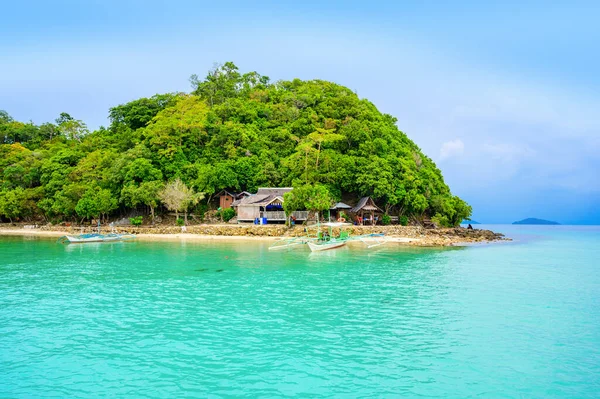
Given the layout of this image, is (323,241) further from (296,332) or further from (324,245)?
→ (296,332)

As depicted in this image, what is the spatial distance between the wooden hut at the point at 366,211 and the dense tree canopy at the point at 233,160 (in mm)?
1260

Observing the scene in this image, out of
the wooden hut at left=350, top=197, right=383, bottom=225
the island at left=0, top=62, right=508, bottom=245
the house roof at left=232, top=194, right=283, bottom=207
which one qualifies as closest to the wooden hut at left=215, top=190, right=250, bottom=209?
the island at left=0, top=62, right=508, bottom=245

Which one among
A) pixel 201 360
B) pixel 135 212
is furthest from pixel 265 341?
pixel 135 212

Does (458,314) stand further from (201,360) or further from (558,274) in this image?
(558,274)

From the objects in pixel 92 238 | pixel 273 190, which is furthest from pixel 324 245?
pixel 92 238

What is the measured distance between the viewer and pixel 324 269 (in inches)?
894

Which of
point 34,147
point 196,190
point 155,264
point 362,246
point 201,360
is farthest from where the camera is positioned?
point 34,147

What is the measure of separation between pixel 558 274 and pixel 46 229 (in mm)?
55845

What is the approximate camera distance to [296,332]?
11602mm

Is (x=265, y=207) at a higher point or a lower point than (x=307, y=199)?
lower

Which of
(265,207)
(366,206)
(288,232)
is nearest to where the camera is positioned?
(288,232)

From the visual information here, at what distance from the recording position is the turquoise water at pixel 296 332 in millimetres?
8508

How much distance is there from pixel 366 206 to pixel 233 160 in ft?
58.0

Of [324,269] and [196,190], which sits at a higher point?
[196,190]
